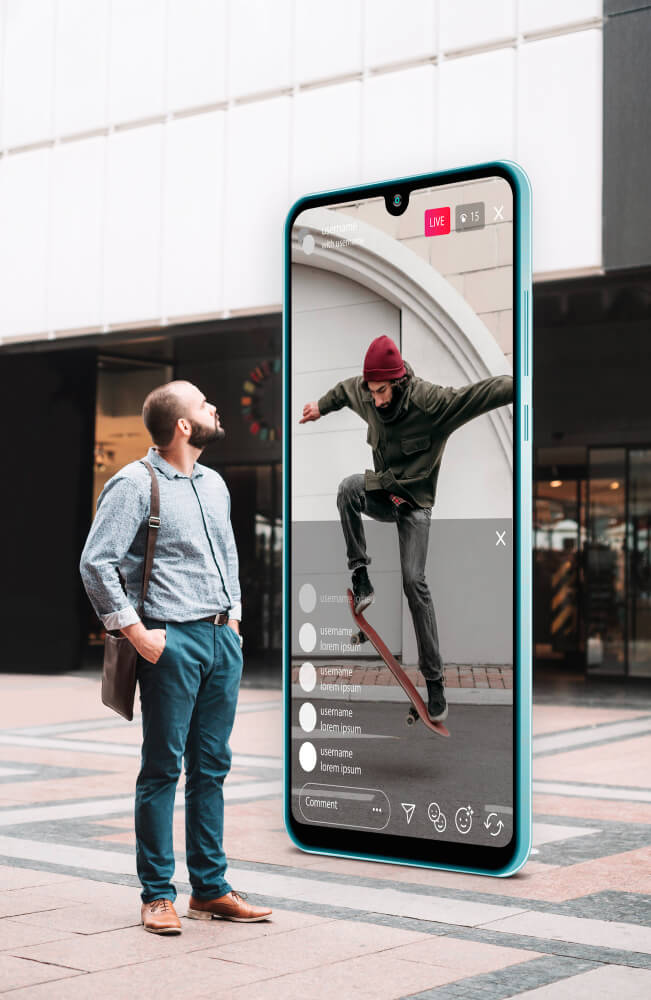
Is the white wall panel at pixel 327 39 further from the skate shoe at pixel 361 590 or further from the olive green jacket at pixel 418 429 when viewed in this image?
the skate shoe at pixel 361 590

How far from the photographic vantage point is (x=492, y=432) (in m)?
5.52

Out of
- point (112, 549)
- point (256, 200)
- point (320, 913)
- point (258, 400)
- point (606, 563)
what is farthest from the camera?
point (258, 400)

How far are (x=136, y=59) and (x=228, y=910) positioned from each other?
1265 cm

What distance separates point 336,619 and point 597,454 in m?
11.6

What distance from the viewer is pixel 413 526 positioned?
561 centimetres

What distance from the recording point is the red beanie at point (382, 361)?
18.4 ft

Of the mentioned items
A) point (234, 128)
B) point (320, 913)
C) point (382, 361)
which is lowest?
point (320, 913)

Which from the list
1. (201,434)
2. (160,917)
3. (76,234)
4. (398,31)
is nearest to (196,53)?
(76,234)

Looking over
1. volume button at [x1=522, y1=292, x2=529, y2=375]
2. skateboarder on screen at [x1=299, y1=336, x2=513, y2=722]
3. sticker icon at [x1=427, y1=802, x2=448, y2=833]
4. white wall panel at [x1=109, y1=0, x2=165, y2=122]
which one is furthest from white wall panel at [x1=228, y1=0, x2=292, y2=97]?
sticker icon at [x1=427, y1=802, x2=448, y2=833]

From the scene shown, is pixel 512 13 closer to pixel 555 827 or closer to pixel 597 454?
pixel 597 454

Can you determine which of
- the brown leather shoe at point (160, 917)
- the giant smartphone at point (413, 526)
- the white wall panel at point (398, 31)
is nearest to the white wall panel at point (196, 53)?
the white wall panel at point (398, 31)

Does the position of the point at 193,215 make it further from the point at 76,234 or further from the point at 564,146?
the point at 564,146

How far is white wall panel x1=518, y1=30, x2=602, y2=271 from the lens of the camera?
39.5 ft

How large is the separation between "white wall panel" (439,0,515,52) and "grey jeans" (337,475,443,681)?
830 centimetres
